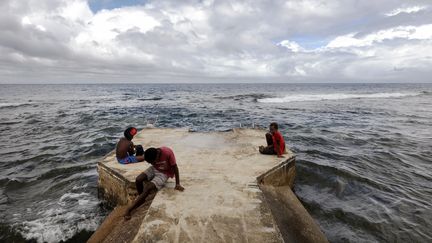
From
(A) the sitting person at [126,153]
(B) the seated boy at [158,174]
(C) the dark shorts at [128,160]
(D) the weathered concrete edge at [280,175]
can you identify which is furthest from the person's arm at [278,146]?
(C) the dark shorts at [128,160]

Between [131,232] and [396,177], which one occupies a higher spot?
[131,232]

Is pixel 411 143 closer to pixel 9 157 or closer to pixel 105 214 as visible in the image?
pixel 105 214

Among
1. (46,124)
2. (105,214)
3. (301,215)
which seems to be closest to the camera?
(301,215)

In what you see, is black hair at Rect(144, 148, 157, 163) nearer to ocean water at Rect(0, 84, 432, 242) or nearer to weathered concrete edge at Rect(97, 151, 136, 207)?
weathered concrete edge at Rect(97, 151, 136, 207)

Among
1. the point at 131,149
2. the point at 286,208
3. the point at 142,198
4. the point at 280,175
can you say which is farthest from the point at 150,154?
the point at 280,175

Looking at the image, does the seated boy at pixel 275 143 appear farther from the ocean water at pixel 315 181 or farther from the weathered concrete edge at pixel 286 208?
the ocean water at pixel 315 181

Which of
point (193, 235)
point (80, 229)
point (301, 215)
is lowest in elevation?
point (80, 229)

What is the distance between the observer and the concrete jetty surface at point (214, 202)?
3859mm

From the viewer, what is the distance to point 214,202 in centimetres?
458

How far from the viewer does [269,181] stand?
20.3 feet

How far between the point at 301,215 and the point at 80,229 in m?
4.47

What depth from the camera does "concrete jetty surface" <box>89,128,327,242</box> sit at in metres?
3.86

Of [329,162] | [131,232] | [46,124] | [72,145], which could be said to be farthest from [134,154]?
[46,124]

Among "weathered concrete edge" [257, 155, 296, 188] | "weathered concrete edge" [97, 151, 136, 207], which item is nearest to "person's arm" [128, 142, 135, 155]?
"weathered concrete edge" [97, 151, 136, 207]
